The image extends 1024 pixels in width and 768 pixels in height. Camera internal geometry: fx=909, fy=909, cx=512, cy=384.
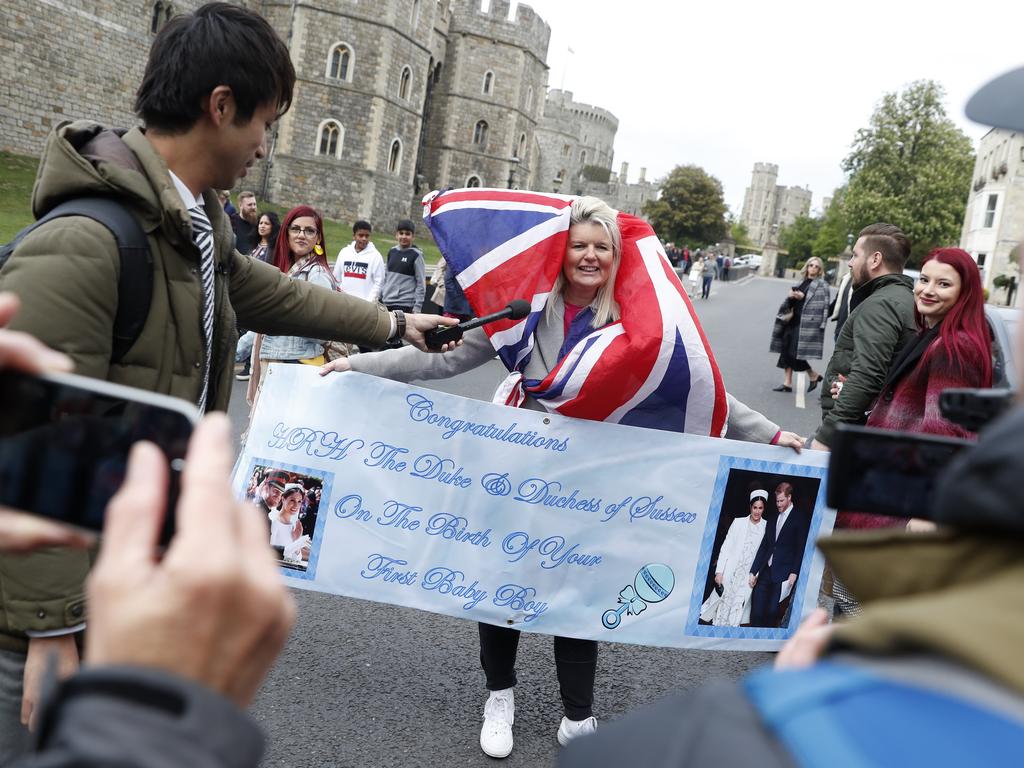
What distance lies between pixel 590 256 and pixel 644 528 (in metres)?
1.05

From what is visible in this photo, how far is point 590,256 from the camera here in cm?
344

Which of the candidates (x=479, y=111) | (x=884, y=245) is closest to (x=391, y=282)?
(x=884, y=245)

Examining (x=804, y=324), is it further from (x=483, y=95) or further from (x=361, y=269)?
(x=483, y=95)

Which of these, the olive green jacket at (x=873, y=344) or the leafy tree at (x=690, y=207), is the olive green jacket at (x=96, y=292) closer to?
the olive green jacket at (x=873, y=344)

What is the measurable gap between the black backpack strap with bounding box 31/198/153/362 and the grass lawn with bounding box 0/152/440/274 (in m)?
15.7

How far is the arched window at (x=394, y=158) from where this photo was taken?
44469 mm

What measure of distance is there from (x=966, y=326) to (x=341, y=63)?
41766 mm

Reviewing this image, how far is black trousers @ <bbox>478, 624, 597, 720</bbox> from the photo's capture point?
3469mm

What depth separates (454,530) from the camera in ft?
11.1

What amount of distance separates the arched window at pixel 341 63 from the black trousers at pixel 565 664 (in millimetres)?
42021

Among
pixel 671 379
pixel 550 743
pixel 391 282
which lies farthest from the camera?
pixel 391 282

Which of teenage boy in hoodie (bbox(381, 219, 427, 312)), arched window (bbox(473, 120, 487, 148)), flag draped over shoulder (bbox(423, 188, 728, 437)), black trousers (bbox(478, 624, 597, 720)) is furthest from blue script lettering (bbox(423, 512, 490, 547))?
arched window (bbox(473, 120, 487, 148))

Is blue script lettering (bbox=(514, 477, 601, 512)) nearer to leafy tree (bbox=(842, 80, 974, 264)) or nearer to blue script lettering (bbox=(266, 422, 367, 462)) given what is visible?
blue script lettering (bbox=(266, 422, 367, 462))

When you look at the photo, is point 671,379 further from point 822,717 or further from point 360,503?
point 822,717
